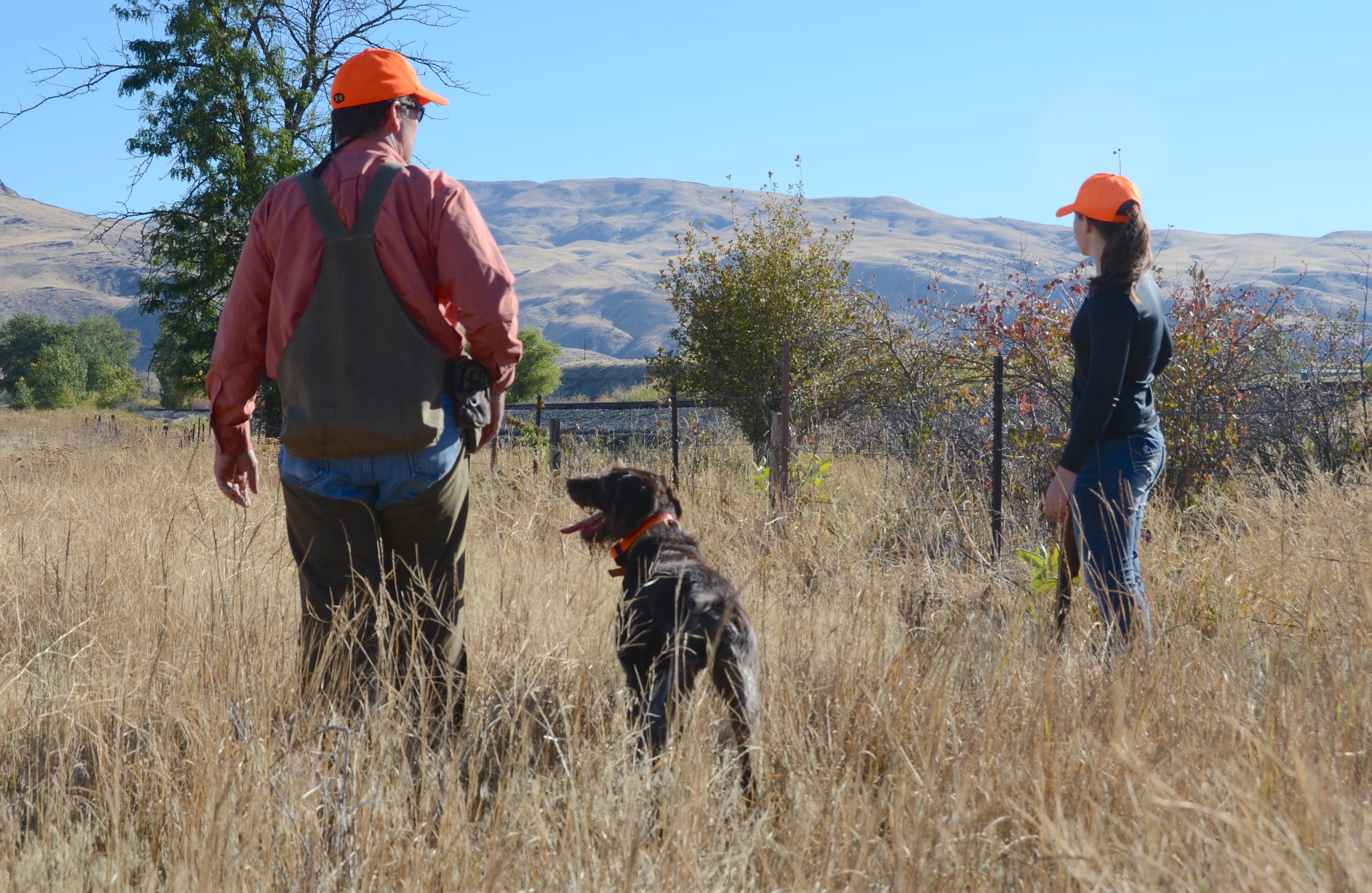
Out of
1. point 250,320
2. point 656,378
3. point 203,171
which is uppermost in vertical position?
point 203,171

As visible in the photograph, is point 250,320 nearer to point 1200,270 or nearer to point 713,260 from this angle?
point 1200,270

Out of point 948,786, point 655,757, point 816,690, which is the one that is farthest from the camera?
point 816,690

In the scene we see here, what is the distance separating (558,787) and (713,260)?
12475 millimetres

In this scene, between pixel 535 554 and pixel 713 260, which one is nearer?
pixel 535 554

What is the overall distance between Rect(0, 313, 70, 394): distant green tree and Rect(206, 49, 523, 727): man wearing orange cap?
64.1 metres

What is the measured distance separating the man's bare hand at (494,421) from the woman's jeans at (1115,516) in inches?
72.3

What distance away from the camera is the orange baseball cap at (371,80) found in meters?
2.41

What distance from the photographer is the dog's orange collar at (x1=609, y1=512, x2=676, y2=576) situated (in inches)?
122

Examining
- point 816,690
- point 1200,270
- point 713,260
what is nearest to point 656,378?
point 713,260

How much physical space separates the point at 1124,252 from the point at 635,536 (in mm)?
1809

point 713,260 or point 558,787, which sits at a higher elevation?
point 713,260

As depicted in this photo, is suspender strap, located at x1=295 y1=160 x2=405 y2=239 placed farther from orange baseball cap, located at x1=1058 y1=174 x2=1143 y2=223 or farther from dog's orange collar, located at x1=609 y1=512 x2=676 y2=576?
orange baseball cap, located at x1=1058 y1=174 x2=1143 y2=223

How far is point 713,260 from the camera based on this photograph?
14047 mm

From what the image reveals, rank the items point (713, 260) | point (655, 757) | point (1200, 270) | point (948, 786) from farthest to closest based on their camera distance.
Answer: point (713, 260)
point (1200, 270)
point (655, 757)
point (948, 786)
